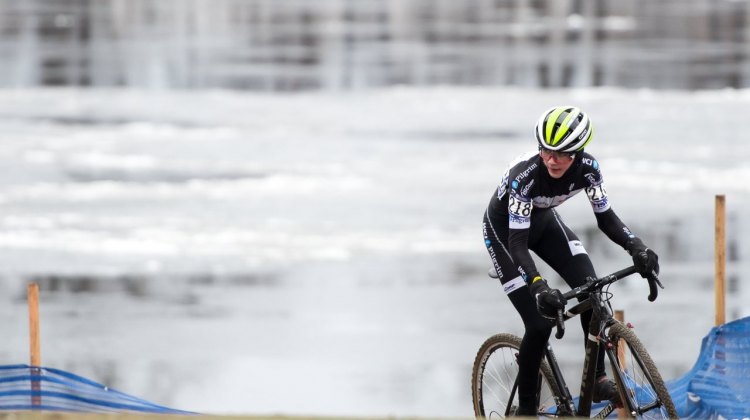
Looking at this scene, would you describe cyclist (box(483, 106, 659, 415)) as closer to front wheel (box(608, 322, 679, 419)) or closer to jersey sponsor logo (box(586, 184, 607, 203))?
jersey sponsor logo (box(586, 184, 607, 203))

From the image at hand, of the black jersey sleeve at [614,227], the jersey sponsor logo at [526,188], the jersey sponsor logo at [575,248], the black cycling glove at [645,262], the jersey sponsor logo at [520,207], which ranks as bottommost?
the black cycling glove at [645,262]

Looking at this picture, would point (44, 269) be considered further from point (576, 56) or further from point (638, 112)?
point (576, 56)

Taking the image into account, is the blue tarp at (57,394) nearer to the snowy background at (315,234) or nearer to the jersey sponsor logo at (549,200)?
the snowy background at (315,234)

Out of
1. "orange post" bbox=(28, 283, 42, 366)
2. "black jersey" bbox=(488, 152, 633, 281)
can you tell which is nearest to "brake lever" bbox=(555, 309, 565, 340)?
"black jersey" bbox=(488, 152, 633, 281)

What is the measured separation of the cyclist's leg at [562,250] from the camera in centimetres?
663

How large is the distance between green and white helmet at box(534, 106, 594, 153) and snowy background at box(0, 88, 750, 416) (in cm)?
290

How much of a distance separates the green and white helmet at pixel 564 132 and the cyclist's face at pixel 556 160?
0.06 meters

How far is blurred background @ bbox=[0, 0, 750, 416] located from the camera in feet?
31.3

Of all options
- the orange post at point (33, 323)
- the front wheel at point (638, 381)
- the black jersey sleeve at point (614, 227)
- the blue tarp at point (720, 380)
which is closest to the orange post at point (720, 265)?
the blue tarp at point (720, 380)

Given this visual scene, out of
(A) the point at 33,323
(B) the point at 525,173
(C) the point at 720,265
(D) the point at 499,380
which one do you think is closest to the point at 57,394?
(A) the point at 33,323

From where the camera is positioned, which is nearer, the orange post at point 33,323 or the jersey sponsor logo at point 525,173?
the jersey sponsor logo at point 525,173

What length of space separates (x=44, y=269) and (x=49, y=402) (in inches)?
207

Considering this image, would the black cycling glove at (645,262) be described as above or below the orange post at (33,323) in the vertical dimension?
above

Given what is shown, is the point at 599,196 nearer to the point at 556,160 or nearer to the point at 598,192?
the point at 598,192
